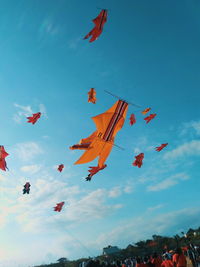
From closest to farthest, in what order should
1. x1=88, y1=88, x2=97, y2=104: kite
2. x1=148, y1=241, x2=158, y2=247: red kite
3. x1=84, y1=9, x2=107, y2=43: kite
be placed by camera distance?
1. x1=84, y1=9, x2=107, y2=43: kite
2. x1=88, y1=88, x2=97, y2=104: kite
3. x1=148, y1=241, x2=158, y2=247: red kite

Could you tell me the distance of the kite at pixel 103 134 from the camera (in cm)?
1063

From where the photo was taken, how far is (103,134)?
1099cm

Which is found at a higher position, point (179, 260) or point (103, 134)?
point (103, 134)

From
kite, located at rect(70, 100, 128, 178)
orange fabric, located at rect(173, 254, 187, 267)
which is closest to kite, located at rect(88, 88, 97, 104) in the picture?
kite, located at rect(70, 100, 128, 178)

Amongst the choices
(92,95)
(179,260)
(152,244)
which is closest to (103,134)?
(92,95)

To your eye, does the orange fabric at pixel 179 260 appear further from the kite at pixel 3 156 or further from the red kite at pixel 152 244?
the red kite at pixel 152 244

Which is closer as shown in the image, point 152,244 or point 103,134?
point 103,134

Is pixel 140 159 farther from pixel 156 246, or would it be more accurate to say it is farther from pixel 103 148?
pixel 156 246

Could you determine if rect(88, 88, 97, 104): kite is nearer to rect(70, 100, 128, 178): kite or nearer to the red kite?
rect(70, 100, 128, 178): kite

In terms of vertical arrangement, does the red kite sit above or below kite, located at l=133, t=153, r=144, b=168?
below

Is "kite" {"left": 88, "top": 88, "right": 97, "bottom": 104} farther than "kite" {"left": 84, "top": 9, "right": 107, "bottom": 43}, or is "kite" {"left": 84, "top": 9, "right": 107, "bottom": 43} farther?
"kite" {"left": 88, "top": 88, "right": 97, "bottom": 104}

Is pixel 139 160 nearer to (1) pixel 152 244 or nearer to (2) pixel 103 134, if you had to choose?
(2) pixel 103 134

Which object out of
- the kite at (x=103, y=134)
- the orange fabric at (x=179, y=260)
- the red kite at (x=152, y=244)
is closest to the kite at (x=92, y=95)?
the kite at (x=103, y=134)

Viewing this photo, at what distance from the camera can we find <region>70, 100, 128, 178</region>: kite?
10.6 meters
